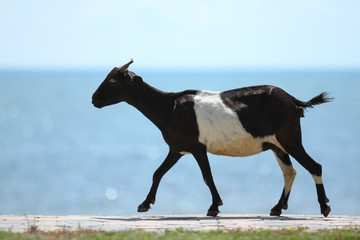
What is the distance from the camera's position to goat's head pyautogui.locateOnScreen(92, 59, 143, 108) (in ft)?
40.1

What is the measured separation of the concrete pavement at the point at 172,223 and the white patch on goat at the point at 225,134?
1.00 meters

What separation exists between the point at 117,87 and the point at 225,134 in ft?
6.15

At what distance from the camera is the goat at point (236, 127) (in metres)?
11.6

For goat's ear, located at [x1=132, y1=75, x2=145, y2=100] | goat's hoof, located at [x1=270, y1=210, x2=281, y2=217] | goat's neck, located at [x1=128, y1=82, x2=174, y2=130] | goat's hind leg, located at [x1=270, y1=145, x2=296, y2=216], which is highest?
goat's ear, located at [x1=132, y1=75, x2=145, y2=100]

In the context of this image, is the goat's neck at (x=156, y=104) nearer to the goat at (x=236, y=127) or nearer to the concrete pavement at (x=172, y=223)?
the goat at (x=236, y=127)

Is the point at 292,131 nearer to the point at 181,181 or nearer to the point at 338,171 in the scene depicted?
the point at 181,181

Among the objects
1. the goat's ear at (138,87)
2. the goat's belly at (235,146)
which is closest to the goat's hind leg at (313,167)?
the goat's belly at (235,146)

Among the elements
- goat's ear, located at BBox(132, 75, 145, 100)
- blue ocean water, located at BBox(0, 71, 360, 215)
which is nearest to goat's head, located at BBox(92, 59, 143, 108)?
goat's ear, located at BBox(132, 75, 145, 100)

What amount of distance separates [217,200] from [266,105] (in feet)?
5.18

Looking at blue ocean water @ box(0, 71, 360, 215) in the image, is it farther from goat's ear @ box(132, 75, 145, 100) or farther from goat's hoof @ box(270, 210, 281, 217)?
goat's ear @ box(132, 75, 145, 100)

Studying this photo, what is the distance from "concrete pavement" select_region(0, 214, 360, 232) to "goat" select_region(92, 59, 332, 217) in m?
0.45

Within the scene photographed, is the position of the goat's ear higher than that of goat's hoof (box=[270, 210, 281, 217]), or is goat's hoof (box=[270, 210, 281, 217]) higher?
the goat's ear

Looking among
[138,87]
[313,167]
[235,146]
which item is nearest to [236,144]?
[235,146]

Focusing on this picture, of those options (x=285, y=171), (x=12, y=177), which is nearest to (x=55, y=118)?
(x=12, y=177)
